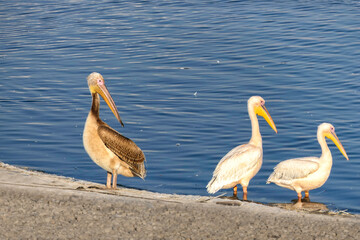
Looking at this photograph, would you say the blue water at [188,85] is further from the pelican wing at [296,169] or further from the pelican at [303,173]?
the pelican wing at [296,169]

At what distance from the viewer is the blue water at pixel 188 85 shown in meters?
12.9

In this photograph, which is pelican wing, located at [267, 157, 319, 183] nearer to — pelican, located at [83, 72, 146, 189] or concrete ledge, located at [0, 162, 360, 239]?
concrete ledge, located at [0, 162, 360, 239]

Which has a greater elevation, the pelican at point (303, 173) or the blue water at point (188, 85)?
the blue water at point (188, 85)

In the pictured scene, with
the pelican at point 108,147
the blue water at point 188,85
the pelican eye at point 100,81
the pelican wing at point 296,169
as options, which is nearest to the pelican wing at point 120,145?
the pelican at point 108,147

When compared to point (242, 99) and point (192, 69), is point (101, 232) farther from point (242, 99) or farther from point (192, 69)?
point (192, 69)

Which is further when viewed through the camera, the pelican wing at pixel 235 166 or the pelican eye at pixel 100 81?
the pelican eye at pixel 100 81

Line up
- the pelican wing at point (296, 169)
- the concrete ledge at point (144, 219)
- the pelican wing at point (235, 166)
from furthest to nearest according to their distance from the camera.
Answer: the pelican wing at point (296, 169), the pelican wing at point (235, 166), the concrete ledge at point (144, 219)

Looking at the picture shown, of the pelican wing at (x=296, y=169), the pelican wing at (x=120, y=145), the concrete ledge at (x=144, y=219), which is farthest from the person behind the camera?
the pelican wing at (x=296, y=169)

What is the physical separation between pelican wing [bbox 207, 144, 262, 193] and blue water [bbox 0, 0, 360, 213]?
0.91 metres

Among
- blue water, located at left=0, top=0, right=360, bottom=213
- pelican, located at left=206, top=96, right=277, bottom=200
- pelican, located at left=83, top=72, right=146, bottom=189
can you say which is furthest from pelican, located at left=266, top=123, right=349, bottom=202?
pelican, located at left=83, top=72, right=146, bottom=189

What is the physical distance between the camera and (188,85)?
1741 cm

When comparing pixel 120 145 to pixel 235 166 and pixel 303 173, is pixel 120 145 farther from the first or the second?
pixel 303 173

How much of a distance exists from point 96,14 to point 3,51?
6092 mm

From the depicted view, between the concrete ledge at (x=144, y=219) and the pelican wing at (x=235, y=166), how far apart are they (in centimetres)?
119
